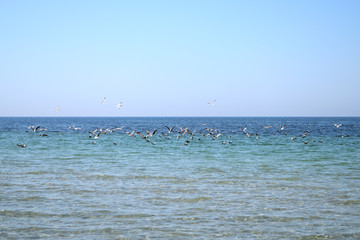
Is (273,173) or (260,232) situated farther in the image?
(273,173)

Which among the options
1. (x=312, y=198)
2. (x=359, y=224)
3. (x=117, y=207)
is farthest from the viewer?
(x=312, y=198)

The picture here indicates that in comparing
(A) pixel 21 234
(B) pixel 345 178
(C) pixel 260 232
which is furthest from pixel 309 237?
(B) pixel 345 178

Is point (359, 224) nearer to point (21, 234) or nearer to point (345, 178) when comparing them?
point (345, 178)

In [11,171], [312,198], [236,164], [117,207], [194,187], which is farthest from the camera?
[236,164]

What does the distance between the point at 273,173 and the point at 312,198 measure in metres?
6.89

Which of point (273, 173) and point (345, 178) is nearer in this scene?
point (345, 178)

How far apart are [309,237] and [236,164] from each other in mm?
16208

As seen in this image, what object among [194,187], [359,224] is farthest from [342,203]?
[194,187]

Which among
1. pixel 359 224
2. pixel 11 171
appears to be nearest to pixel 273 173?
pixel 359 224

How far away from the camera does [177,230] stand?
1237 cm

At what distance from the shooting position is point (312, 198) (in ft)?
54.7

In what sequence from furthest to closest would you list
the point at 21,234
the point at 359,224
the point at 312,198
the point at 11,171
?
the point at 11,171 < the point at 312,198 < the point at 359,224 < the point at 21,234

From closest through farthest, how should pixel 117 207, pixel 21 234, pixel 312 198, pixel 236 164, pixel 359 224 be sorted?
pixel 21 234, pixel 359 224, pixel 117 207, pixel 312 198, pixel 236 164

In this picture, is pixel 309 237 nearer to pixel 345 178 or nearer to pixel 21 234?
pixel 21 234
